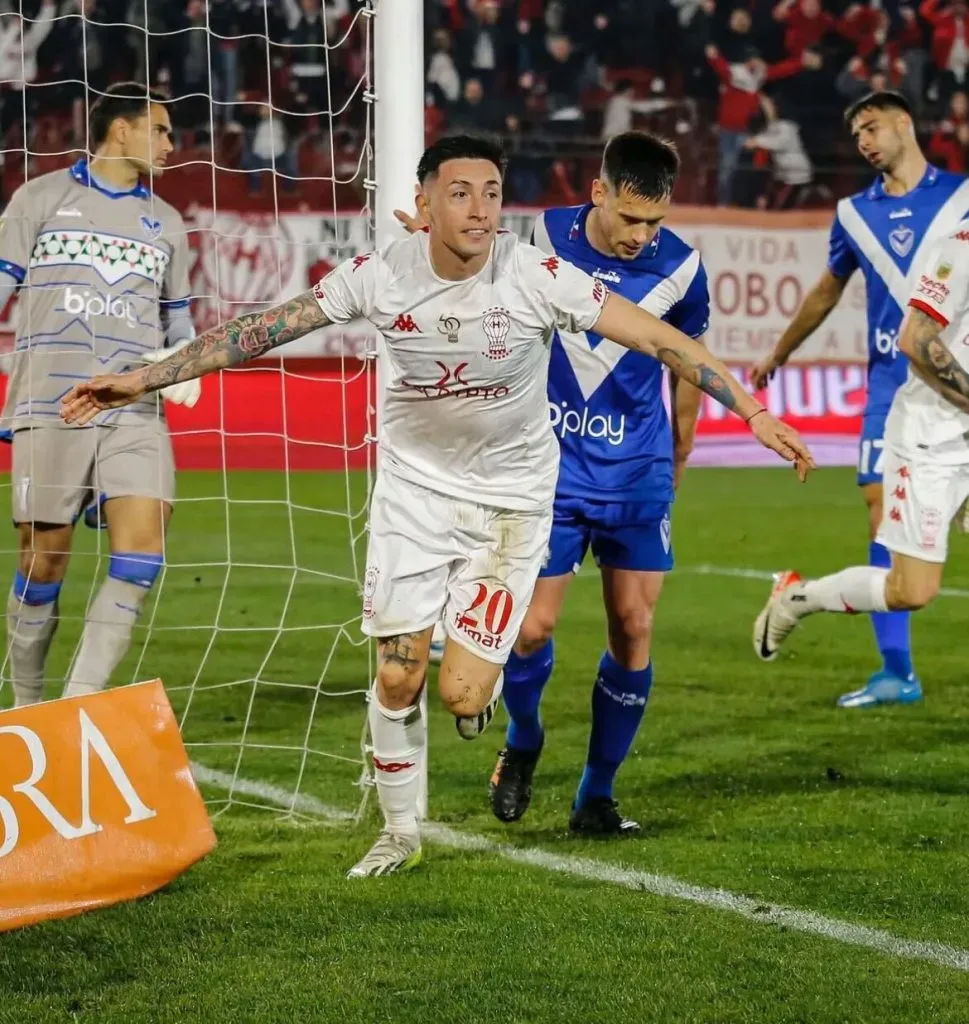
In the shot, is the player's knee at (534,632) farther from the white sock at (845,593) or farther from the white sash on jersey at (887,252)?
the white sash on jersey at (887,252)

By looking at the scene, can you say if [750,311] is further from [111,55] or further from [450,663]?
[450,663]

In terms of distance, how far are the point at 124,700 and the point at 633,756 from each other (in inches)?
90.0

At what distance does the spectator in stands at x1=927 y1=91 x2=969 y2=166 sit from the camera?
65.4 ft

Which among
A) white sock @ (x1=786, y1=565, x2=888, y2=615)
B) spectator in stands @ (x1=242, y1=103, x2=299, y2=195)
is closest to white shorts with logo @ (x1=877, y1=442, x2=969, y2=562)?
white sock @ (x1=786, y1=565, x2=888, y2=615)

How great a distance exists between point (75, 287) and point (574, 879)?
262 cm

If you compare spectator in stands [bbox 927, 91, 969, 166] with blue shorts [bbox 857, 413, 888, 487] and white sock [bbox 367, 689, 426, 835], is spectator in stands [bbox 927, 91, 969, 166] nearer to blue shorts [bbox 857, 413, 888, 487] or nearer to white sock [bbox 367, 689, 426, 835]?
blue shorts [bbox 857, 413, 888, 487]

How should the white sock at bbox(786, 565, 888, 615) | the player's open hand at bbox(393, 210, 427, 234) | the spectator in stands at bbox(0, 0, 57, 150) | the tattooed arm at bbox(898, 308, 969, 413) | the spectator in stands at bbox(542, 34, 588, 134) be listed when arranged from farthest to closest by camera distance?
the spectator in stands at bbox(542, 34, 588, 134) → the spectator in stands at bbox(0, 0, 57, 150) → the white sock at bbox(786, 565, 888, 615) → the tattooed arm at bbox(898, 308, 969, 413) → the player's open hand at bbox(393, 210, 427, 234)

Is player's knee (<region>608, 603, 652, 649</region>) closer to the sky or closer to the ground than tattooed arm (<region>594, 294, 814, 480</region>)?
closer to the ground

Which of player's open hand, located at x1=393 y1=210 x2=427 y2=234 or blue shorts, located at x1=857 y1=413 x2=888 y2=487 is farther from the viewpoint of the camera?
blue shorts, located at x1=857 y1=413 x2=888 y2=487

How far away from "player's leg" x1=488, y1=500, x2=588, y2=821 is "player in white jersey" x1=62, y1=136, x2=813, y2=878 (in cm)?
38

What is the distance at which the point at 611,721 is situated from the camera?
17.3 ft

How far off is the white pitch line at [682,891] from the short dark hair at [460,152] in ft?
6.02

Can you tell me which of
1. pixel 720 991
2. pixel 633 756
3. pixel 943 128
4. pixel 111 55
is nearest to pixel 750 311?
pixel 943 128

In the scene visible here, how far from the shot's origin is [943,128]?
66.0ft
